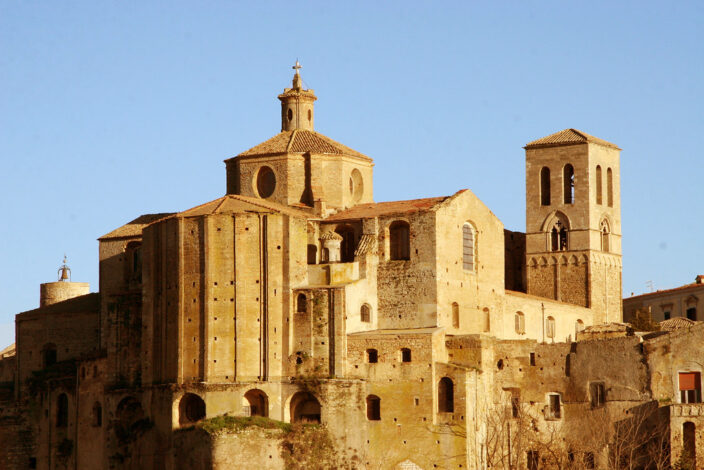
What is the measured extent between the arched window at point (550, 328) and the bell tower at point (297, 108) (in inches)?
524

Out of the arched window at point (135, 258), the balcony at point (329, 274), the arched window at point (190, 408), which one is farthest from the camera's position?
the arched window at point (135, 258)

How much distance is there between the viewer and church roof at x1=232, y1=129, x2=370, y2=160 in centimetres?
7188

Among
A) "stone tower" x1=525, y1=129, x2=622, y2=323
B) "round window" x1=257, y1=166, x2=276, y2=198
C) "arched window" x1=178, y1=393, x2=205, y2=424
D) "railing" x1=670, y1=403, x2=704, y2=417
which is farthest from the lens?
"stone tower" x1=525, y1=129, x2=622, y2=323

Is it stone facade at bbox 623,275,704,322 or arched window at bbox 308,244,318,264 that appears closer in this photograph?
arched window at bbox 308,244,318,264

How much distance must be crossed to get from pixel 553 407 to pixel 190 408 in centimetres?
1366

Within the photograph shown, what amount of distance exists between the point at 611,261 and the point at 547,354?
1448 cm

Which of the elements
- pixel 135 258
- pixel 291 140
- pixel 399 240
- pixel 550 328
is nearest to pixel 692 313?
pixel 550 328

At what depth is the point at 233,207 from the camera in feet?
216

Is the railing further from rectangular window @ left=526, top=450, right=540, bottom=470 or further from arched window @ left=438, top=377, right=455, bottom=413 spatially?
arched window @ left=438, top=377, right=455, bottom=413

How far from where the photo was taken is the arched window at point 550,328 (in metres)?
73.1

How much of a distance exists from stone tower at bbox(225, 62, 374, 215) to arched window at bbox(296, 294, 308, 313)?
6394 mm

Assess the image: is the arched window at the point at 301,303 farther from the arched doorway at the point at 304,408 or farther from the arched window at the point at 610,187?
the arched window at the point at 610,187

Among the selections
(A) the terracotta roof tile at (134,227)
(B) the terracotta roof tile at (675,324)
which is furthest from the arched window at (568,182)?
(A) the terracotta roof tile at (134,227)

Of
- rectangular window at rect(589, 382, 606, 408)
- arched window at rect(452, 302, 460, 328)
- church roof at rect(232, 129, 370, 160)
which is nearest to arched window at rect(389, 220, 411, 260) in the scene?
arched window at rect(452, 302, 460, 328)
